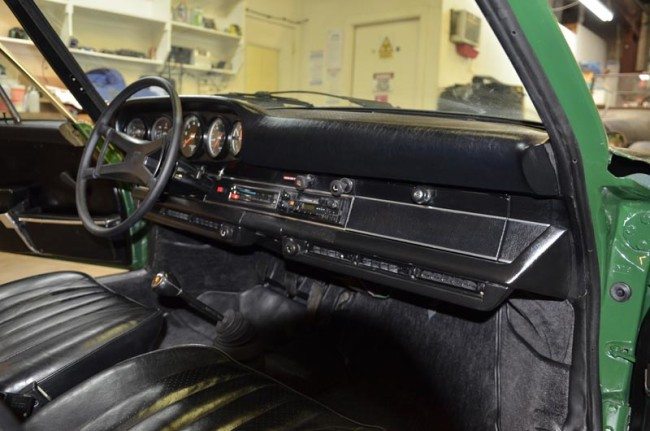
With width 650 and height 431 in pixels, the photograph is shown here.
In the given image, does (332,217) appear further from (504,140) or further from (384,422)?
(384,422)

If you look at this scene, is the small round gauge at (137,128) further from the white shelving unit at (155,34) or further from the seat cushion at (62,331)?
the white shelving unit at (155,34)

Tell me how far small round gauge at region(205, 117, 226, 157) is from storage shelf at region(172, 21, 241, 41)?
3.99 meters

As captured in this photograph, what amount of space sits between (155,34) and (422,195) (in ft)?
15.3

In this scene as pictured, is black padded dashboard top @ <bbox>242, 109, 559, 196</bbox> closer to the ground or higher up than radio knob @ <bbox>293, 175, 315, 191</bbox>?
higher up

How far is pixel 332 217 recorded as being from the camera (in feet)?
4.77

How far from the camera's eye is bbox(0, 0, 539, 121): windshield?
256 cm

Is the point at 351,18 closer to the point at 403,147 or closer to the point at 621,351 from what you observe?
the point at 403,147

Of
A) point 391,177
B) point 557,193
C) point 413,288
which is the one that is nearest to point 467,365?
point 413,288

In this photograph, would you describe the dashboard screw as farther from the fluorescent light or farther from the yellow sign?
the fluorescent light

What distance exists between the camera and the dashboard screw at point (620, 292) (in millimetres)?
1161

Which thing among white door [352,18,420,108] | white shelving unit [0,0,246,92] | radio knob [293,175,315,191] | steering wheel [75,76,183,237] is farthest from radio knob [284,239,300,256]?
white shelving unit [0,0,246,92]

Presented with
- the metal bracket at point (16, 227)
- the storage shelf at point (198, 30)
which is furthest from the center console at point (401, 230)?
the storage shelf at point (198, 30)

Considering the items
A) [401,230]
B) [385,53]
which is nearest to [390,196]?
[401,230]

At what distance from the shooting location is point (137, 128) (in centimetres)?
204
